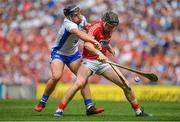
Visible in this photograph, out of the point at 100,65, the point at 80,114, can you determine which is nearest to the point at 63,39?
the point at 100,65

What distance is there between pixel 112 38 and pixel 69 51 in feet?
37.2

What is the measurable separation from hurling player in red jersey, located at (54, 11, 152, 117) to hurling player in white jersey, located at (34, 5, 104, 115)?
12.7 inches

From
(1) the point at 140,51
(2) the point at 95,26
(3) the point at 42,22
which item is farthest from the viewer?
(3) the point at 42,22

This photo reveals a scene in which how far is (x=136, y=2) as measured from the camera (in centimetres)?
2414

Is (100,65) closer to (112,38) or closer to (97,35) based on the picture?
(97,35)

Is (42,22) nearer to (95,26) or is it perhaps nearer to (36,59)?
(36,59)

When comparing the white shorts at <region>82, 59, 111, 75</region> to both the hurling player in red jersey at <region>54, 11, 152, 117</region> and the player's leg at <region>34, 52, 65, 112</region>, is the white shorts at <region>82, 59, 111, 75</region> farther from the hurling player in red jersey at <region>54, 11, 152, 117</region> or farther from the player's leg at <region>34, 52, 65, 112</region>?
the player's leg at <region>34, 52, 65, 112</region>

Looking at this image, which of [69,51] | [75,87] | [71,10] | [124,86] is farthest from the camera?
[69,51]

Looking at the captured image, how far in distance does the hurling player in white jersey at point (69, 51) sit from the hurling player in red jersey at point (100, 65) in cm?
32

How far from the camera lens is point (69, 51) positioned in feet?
40.2

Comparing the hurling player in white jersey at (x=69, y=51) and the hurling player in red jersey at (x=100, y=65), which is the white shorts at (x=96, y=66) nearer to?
the hurling player in red jersey at (x=100, y=65)

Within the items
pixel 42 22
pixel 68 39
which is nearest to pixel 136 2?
pixel 42 22

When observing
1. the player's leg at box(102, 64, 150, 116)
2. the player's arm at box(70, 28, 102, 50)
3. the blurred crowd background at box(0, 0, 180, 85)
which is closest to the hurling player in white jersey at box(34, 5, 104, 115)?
the player's arm at box(70, 28, 102, 50)

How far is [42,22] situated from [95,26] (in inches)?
522
